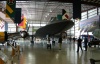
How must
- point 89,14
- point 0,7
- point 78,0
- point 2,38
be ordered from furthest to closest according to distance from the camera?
1. point 89,14
2. point 0,7
3. point 78,0
4. point 2,38

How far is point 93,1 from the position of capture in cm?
2769

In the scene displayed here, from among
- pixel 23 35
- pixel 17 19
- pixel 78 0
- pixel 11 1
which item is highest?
pixel 78 0

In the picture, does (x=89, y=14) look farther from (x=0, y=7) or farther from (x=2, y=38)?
(x=2, y=38)

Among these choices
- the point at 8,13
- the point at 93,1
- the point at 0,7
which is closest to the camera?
the point at 8,13

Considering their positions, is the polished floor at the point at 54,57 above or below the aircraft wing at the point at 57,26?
below

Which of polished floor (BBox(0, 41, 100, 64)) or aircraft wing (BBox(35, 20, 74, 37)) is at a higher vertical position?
aircraft wing (BBox(35, 20, 74, 37))

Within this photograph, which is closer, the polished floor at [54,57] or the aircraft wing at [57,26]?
the polished floor at [54,57]

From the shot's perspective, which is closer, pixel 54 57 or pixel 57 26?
pixel 54 57

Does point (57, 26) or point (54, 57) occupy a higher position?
point (57, 26)

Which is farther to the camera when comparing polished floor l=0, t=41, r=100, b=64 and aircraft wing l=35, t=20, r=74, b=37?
aircraft wing l=35, t=20, r=74, b=37

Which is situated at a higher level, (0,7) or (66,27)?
(0,7)

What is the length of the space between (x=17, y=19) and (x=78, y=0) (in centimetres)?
925

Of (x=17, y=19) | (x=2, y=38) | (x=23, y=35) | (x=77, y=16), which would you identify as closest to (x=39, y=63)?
(x=2, y=38)

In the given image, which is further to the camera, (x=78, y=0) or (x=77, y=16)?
(x=78, y=0)
